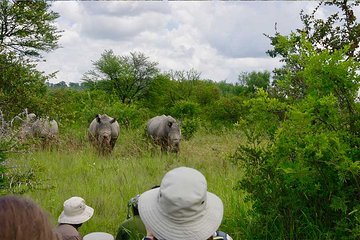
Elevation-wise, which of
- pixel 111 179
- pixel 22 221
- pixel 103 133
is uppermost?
pixel 22 221

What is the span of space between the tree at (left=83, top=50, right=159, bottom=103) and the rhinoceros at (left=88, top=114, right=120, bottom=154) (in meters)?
21.2

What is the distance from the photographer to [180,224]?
260 centimetres

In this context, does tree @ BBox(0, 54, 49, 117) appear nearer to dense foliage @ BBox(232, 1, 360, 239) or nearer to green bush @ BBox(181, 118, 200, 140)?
dense foliage @ BBox(232, 1, 360, 239)

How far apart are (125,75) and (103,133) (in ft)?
78.9

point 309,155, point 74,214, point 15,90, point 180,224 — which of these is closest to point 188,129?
point 15,90

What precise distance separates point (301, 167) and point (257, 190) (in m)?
0.72

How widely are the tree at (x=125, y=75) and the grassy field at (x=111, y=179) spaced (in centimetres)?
2374

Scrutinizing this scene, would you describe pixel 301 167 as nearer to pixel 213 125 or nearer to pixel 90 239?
pixel 90 239

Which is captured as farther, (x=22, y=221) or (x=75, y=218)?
(x=75, y=218)

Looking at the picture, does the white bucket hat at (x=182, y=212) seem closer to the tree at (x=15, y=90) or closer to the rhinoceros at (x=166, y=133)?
the tree at (x=15, y=90)

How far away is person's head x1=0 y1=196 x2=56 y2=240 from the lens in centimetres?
182

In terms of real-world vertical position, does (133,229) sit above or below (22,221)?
below

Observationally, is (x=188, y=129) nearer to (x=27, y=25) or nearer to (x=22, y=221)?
(x=27, y=25)

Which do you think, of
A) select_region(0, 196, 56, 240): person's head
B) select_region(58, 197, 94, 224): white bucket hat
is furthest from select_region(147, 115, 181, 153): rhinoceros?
select_region(0, 196, 56, 240): person's head
